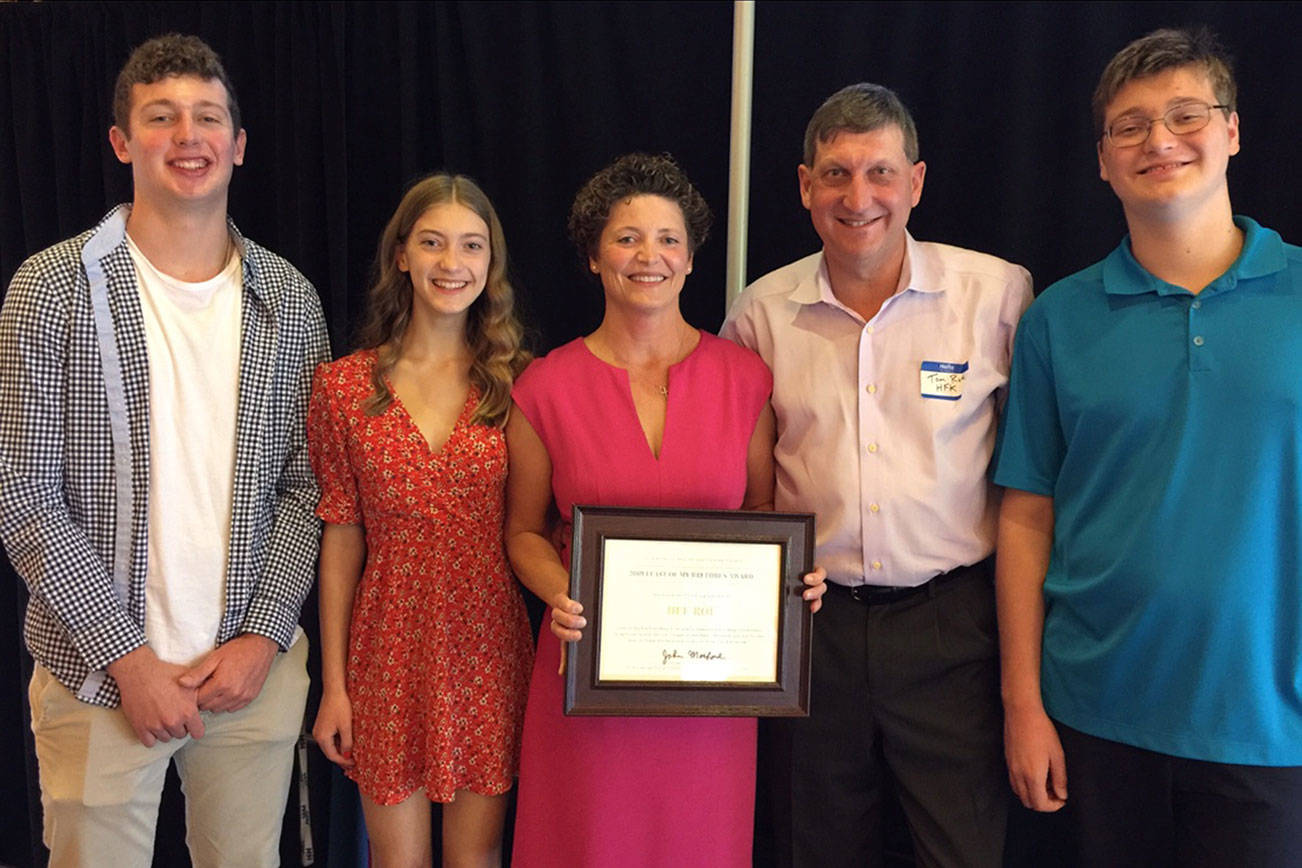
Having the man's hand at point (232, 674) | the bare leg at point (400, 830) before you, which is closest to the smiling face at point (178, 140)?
the man's hand at point (232, 674)

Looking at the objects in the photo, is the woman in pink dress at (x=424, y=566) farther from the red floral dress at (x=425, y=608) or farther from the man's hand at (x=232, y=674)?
the man's hand at (x=232, y=674)

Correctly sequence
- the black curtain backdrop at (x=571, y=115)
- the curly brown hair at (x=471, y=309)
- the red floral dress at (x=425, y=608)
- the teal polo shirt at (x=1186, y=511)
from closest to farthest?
the teal polo shirt at (x=1186, y=511), the red floral dress at (x=425, y=608), the curly brown hair at (x=471, y=309), the black curtain backdrop at (x=571, y=115)

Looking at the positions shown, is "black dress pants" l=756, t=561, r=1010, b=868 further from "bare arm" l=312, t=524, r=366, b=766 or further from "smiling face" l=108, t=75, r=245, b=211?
"smiling face" l=108, t=75, r=245, b=211

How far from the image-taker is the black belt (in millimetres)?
2047

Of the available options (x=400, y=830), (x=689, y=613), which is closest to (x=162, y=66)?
(x=689, y=613)

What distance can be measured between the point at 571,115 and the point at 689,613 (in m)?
1.53

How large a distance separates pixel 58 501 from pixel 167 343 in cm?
38

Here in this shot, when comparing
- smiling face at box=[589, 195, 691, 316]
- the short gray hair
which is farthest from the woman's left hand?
the short gray hair

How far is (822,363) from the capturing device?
2115 mm

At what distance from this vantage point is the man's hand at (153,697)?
1.99m

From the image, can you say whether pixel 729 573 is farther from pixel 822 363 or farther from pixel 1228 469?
pixel 1228 469

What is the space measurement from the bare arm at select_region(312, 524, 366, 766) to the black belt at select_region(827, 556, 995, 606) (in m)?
1.06

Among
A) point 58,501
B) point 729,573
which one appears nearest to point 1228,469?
point 729,573

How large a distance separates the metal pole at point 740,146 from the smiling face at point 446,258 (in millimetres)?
695
